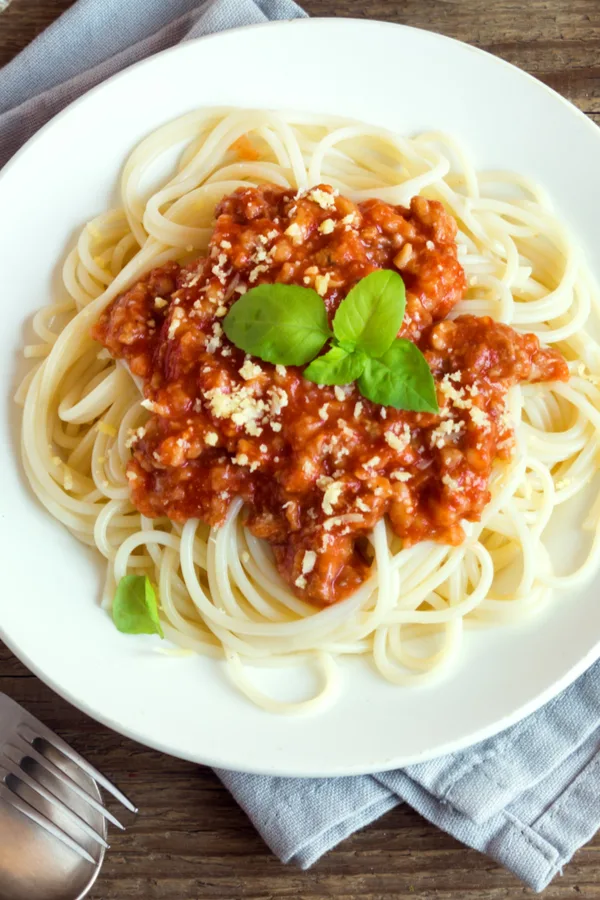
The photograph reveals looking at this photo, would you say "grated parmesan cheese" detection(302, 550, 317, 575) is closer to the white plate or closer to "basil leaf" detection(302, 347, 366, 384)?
the white plate

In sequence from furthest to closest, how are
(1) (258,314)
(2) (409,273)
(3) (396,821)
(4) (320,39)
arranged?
1. (3) (396,821)
2. (4) (320,39)
3. (2) (409,273)
4. (1) (258,314)

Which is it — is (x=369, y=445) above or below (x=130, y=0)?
below

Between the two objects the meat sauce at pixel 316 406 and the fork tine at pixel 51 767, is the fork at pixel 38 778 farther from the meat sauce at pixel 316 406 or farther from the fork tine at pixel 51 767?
the meat sauce at pixel 316 406

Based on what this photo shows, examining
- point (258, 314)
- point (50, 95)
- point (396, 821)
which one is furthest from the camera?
point (50, 95)

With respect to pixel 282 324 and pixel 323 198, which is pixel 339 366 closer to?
pixel 282 324


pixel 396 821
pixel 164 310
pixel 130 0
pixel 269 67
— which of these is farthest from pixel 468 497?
pixel 130 0

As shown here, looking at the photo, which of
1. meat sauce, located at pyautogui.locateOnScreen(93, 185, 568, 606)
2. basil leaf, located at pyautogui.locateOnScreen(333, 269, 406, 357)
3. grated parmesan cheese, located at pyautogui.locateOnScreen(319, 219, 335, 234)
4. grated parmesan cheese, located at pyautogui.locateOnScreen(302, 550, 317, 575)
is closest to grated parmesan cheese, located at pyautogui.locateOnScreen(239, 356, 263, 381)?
meat sauce, located at pyautogui.locateOnScreen(93, 185, 568, 606)

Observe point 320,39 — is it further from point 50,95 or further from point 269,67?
point 50,95

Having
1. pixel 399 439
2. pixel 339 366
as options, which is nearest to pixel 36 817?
pixel 399 439
